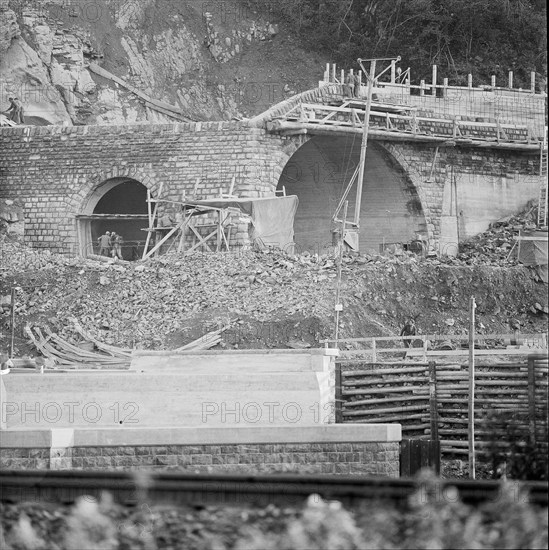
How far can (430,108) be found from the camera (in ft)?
137

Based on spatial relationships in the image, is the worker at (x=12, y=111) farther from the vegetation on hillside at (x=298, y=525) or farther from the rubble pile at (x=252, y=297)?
the vegetation on hillside at (x=298, y=525)

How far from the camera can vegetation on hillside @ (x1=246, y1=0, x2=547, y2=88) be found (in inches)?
2061

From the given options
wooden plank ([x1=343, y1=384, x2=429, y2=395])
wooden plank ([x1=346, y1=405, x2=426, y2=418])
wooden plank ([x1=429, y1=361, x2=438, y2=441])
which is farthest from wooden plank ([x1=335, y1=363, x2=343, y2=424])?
wooden plank ([x1=429, y1=361, x2=438, y2=441])

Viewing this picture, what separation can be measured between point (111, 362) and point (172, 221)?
9.68 meters

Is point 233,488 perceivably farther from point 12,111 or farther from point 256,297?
point 12,111

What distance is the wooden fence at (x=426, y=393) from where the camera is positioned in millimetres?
22734

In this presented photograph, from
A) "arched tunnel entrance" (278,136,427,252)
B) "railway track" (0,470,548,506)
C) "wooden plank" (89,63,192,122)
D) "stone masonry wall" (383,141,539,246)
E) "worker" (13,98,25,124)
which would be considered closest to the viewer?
"railway track" (0,470,548,506)

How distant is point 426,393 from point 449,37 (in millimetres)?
30901

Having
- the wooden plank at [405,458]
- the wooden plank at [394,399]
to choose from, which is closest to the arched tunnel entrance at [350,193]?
the wooden plank at [394,399]

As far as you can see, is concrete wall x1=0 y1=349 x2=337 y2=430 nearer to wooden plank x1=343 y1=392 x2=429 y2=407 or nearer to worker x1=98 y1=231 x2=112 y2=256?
wooden plank x1=343 y1=392 x2=429 y2=407

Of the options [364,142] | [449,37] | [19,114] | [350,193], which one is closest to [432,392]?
[364,142]

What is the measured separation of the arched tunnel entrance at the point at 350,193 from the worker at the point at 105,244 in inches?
210

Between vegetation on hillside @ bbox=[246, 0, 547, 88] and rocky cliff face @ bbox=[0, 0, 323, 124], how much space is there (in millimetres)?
1927

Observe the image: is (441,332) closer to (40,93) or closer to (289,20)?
(40,93)
